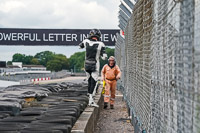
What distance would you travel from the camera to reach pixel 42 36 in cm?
2627

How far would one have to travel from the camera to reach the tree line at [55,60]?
138 meters

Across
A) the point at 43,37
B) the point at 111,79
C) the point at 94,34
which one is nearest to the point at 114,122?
the point at 94,34

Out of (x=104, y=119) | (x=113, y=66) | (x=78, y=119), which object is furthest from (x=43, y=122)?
(x=113, y=66)

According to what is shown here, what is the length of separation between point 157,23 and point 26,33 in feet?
76.2

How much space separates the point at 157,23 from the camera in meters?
3.67

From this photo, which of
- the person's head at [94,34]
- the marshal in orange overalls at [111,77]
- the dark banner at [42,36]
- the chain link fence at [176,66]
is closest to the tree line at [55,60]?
the dark banner at [42,36]

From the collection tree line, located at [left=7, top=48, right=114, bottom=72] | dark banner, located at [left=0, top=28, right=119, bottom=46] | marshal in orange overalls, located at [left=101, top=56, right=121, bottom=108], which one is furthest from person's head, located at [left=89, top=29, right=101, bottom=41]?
tree line, located at [left=7, top=48, right=114, bottom=72]

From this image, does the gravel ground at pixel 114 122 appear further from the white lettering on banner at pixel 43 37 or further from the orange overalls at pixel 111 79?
the white lettering on banner at pixel 43 37

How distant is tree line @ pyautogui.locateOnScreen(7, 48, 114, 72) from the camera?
138250 millimetres

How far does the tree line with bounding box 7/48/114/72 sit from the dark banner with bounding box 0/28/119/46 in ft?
341

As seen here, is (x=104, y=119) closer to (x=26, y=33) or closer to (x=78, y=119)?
(x=78, y=119)

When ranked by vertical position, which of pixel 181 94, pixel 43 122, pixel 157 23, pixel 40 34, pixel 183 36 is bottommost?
pixel 43 122

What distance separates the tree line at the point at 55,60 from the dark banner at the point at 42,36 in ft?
341

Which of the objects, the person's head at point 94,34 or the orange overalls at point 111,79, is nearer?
the person's head at point 94,34
